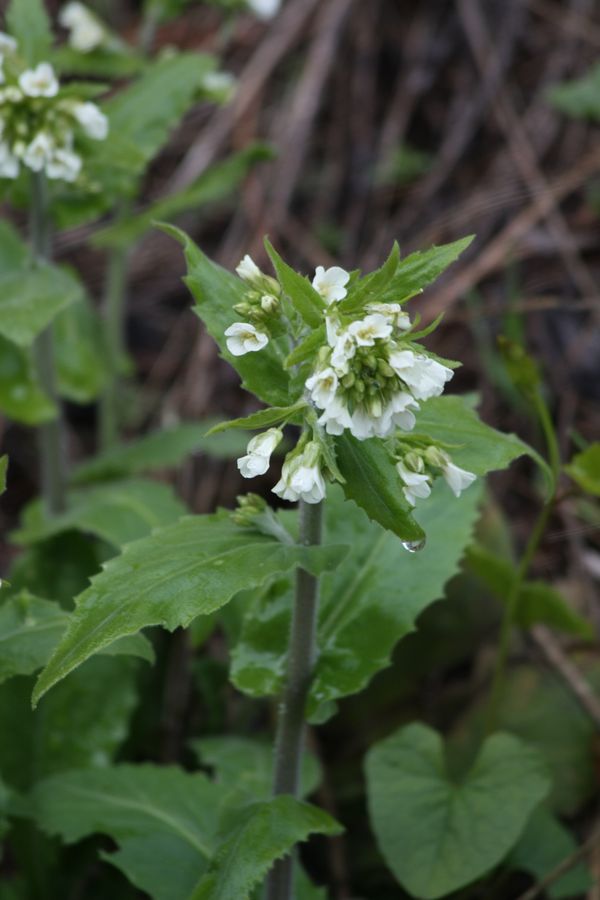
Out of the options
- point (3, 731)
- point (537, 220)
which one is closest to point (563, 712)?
point (3, 731)

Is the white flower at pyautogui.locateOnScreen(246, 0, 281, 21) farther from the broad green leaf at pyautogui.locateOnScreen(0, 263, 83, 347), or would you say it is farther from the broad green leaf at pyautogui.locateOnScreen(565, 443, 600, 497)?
the broad green leaf at pyautogui.locateOnScreen(565, 443, 600, 497)

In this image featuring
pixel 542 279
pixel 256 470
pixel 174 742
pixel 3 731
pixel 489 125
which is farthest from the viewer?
pixel 489 125

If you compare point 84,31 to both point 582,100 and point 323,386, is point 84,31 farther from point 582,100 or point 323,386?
point 323,386

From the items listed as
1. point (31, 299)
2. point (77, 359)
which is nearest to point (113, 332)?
point (77, 359)

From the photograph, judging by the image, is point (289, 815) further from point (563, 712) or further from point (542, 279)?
point (542, 279)

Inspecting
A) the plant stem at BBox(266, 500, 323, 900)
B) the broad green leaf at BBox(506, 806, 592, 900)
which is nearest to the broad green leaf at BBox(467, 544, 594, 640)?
the broad green leaf at BBox(506, 806, 592, 900)

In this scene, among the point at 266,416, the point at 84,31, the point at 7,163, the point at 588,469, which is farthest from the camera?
the point at 84,31

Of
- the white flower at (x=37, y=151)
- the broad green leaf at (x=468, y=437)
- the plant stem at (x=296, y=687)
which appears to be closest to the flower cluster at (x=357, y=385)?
the broad green leaf at (x=468, y=437)
